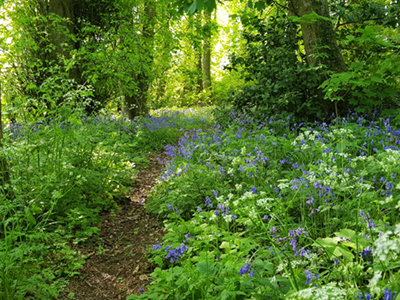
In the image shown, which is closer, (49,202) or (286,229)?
(286,229)

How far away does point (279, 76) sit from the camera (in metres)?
6.06

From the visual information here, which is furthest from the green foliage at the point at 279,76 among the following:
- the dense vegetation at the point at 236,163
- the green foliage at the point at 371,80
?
the green foliage at the point at 371,80

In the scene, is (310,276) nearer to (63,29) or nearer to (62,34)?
(63,29)

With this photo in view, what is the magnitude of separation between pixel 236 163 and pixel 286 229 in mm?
913

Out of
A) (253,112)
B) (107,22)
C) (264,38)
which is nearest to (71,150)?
(253,112)

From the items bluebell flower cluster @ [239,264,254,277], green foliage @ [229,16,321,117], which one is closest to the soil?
bluebell flower cluster @ [239,264,254,277]

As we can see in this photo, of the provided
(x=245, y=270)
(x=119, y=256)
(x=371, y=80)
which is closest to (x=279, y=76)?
(x=371, y=80)

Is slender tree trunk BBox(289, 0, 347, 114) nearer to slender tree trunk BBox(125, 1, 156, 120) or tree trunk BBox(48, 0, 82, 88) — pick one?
slender tree trunk BBox(125, 1, 156, 120)

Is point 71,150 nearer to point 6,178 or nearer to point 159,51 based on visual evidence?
point 6,178

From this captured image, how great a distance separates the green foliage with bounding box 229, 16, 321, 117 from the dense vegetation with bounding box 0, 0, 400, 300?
0.10 ft

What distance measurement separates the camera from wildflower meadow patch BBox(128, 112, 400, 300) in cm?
173

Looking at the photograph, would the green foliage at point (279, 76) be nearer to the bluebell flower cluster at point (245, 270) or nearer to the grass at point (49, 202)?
the grass at point (49, 202)

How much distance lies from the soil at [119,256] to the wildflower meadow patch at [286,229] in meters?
0.23

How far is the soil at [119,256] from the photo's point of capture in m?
2.71
